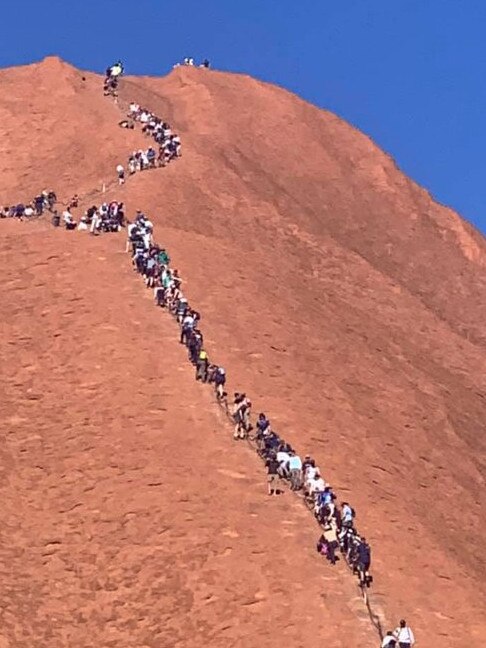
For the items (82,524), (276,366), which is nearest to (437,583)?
(82,524)

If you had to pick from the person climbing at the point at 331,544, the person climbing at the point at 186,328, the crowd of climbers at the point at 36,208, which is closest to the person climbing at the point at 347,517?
the person climbing at the point at 331,544

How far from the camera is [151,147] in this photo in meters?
73.7

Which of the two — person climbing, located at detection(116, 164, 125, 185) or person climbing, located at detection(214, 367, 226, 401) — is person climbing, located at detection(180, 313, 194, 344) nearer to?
person climbing, located at detection(214, 367, 226, 401)

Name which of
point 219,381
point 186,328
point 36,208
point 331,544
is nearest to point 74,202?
point 36,208

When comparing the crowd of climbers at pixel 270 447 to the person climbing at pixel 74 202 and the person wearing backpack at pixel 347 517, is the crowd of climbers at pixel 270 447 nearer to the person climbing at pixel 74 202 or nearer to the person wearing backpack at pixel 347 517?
the person wearing backpack at pixel 347 517

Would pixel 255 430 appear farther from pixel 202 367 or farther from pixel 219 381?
pixel 202 367

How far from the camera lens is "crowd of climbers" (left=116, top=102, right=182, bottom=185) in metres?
68.6

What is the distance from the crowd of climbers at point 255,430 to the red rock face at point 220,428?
50 cm

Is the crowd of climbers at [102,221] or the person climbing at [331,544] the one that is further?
the crowd of climbers at [102,221]

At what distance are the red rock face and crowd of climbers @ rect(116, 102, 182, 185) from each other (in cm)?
129

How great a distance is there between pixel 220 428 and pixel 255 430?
109cm

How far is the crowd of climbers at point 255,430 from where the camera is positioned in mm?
32125

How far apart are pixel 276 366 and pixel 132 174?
1026 inches

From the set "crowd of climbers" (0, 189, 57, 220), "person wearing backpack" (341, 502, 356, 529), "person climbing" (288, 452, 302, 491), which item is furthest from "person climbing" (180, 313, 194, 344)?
"crowd of climbers" (0, 189, 57, 220)
